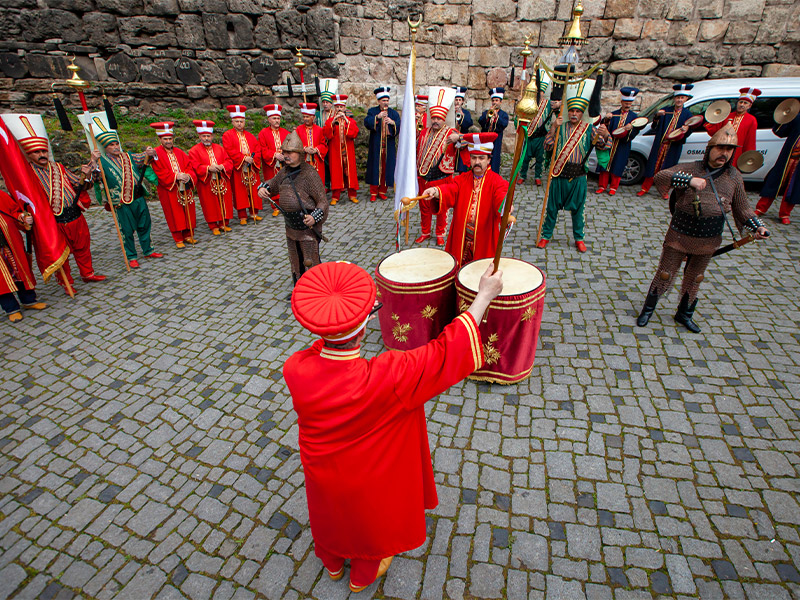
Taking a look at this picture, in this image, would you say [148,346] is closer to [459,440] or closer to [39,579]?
[39,579]

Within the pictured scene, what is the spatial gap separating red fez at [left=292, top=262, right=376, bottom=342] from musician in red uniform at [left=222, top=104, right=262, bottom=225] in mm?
7300

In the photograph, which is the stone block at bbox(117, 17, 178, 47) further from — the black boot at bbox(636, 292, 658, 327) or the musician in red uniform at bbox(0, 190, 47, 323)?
the black boot at bbox(636, 292, 658, 327)

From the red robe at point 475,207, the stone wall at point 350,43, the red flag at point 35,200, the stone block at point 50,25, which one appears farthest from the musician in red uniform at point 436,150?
the stone block at point 50,25

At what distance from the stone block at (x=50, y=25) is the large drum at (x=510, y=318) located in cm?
1270

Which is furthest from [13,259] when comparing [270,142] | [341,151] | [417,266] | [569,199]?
[569,199]

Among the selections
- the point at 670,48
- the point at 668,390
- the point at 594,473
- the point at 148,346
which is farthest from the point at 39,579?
the point at 670,48

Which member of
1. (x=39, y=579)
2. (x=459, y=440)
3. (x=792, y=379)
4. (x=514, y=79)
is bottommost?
(x=39, y=579)

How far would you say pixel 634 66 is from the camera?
1152 cm

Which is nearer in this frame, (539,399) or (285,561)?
(285,561)

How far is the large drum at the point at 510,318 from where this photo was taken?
3750 millimetres

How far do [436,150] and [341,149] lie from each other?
2.51m

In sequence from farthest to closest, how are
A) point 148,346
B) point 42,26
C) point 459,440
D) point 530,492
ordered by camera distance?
1. point 42,26
2. point 148,346
3. point 459,440
4. point 530,492

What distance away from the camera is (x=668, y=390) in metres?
4.05

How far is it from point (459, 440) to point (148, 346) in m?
3.85
